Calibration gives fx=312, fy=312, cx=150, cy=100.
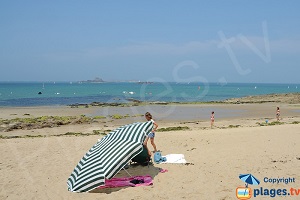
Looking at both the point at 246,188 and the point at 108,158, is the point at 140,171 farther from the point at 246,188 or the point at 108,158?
the point at 246,188

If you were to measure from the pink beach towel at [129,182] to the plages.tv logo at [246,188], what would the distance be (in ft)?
7.55

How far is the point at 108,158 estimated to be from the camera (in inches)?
307

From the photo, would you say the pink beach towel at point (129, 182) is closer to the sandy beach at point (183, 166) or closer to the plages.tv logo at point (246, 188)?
the sandy beach at point (183, 166)

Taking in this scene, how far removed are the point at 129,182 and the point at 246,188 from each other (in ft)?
9.91

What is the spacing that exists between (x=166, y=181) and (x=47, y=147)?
7.72 meters

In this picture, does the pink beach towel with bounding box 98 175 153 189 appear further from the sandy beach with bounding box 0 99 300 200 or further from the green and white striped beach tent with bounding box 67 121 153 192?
the green and white striped beach tent with bounding box 67 121 153 192

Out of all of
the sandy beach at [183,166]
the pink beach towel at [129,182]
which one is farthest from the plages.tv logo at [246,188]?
the pink beach towel at [129,182]

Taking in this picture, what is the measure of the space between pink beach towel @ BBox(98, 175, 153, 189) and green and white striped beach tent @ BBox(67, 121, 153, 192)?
2.23ft

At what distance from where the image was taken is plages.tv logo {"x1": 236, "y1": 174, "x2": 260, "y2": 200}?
23.8ft

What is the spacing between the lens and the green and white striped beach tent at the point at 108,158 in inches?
299

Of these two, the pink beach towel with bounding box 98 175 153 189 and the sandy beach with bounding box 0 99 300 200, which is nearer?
the sandy beach with bounding box 0 99 300 200

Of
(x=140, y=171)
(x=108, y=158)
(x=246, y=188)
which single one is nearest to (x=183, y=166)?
(x=140, y=171)

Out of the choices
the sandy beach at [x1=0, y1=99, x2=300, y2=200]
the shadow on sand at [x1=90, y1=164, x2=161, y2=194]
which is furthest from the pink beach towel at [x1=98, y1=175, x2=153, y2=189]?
the shadow on sand at [x1=90, y1=164, x2=161, y2=194]

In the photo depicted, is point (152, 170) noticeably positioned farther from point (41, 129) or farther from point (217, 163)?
point (41, 129)
